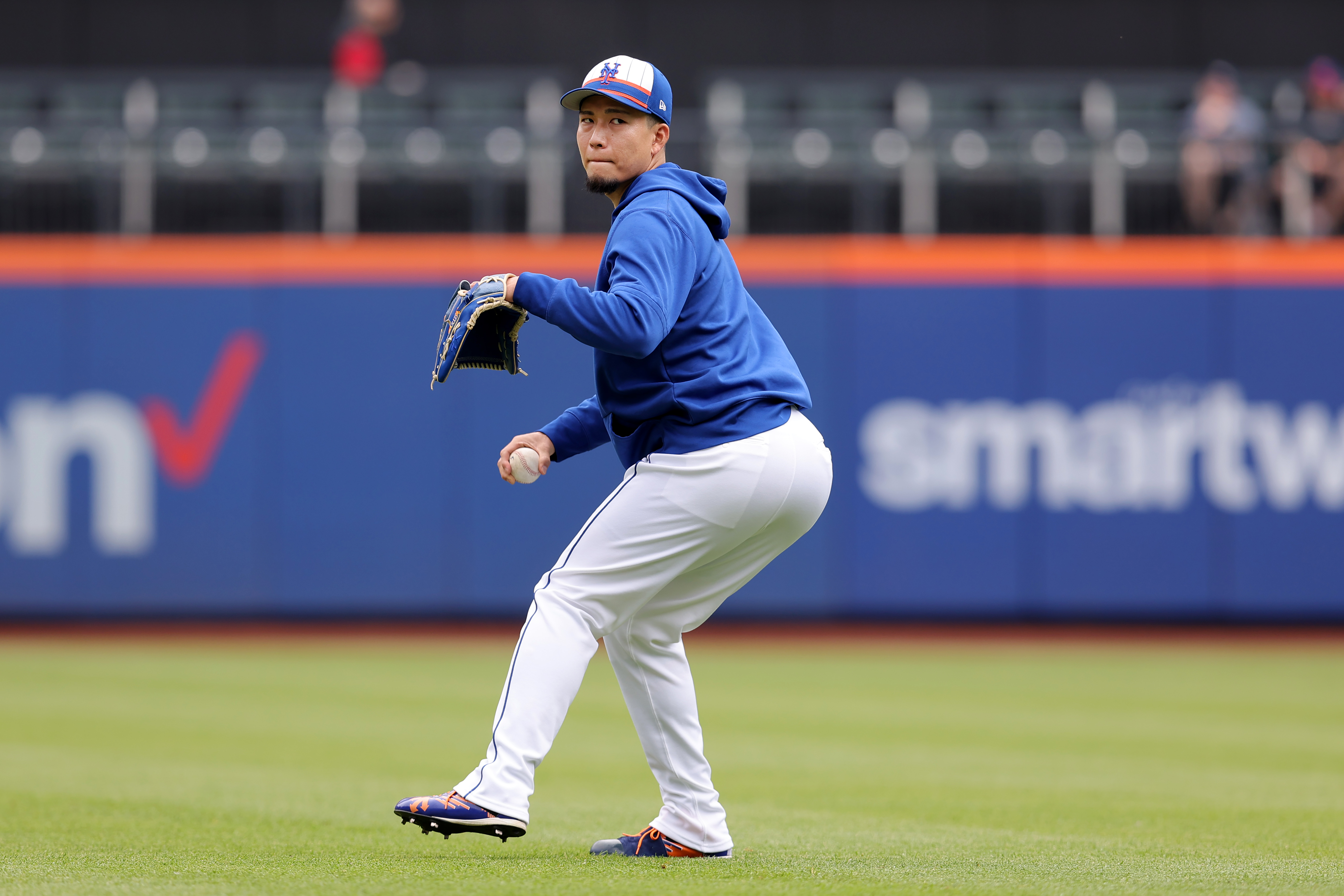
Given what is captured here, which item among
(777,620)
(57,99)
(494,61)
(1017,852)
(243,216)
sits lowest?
(777,620)

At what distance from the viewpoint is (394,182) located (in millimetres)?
14625

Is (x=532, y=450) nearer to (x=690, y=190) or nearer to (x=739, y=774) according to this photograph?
(x=690, y=190)

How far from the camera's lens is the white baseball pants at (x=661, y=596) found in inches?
161

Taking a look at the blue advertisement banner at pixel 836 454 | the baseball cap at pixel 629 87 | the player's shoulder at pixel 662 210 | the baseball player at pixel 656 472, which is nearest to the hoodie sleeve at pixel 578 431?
the baseball player at pixel 656 472

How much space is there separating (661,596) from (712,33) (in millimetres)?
16296

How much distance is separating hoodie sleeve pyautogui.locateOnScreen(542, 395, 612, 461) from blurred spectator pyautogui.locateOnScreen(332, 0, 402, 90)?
11.9 metres

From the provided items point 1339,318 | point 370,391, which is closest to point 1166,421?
point 1339,318

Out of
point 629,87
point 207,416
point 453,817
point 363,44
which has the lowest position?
point 453,817

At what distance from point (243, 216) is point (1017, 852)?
11728 millimetres

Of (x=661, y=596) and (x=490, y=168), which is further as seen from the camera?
(x=490, y=168)

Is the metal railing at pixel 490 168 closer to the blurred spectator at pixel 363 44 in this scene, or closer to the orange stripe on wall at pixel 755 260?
the orange stripe on wall at pixel 755 260

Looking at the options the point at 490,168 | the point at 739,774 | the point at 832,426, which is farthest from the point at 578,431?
the point at 490,168

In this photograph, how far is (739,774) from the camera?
6.94 metres

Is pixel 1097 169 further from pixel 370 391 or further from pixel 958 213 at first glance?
pixel 370 391
